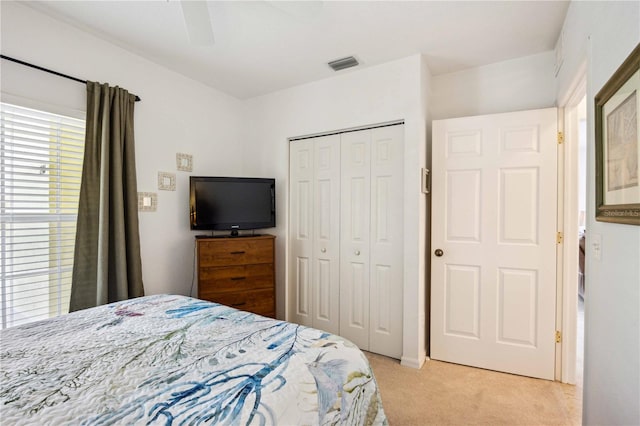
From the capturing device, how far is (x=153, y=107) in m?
2.66

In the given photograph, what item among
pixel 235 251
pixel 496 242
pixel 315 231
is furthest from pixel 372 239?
pixel 235 251

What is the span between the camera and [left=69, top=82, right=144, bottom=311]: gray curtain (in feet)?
7.04

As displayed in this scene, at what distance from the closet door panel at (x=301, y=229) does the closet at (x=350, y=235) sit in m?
0.01

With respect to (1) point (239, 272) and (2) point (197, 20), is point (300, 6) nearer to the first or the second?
(2) point (197, 20)

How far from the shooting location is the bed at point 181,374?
81cm

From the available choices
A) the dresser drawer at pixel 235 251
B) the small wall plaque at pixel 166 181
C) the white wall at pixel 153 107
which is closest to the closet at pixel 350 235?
the dresser drawer at pixel 235 251

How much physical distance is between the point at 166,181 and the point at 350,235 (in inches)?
69.2

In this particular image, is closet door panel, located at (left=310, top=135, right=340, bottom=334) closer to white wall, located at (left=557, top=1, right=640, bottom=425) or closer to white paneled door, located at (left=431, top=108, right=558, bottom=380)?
white paneled door, located at (left=431, top=108, right=558, bottom=380)

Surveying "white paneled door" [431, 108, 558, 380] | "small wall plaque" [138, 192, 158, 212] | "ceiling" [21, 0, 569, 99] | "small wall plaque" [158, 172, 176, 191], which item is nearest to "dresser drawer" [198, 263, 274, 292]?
"small wall plaque" [138, 192, 158, 212]

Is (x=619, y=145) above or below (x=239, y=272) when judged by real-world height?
above

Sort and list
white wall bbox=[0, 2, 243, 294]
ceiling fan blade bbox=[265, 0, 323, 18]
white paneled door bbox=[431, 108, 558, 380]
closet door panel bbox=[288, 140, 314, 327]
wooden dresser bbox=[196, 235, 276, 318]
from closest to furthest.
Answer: ceiling fan blade bbox=[265, 0, 323, 18], white wall bbox=[0, 2, 243, 294], white paneled door bbox=[431, 108, 558, 380], wooden dresser bbox=[196, 235, 276, 318], closet door panel bbox=[288, 140, 314, 327]

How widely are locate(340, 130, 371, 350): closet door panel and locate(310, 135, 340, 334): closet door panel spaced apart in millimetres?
59

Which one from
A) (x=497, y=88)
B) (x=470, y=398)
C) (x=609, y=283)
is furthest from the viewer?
(x=497, y=88)

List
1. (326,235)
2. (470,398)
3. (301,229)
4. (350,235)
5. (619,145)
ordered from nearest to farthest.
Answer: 1. (619,145)
2. (470,398)
3. (350,235)
4. (326,235)
5. (301,229)
